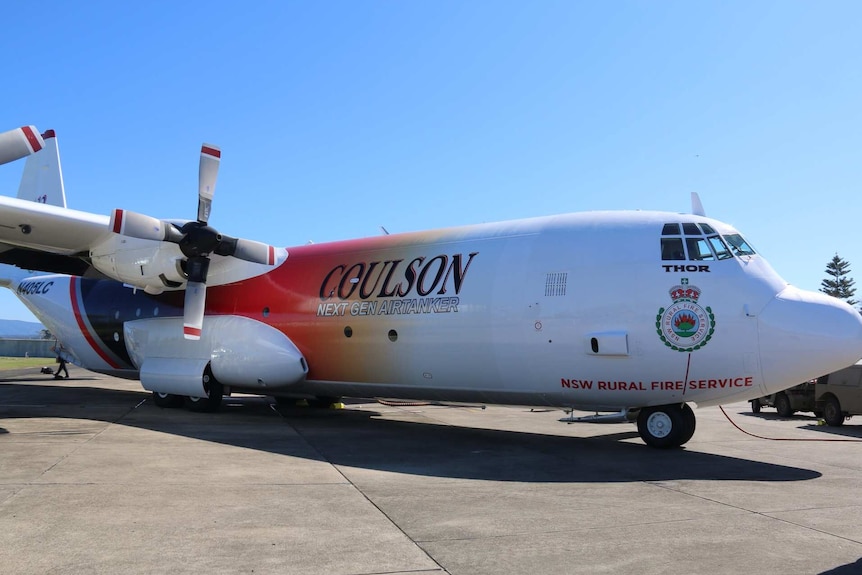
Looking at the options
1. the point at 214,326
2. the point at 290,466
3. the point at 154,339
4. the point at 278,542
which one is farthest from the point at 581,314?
the point at 154,339

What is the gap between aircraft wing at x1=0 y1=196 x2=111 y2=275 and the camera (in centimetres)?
1293

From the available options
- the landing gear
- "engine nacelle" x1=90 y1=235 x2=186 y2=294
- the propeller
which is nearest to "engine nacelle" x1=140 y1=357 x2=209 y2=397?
the propeller

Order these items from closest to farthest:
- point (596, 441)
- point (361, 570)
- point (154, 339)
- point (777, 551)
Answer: point (361, 570) → point (777, 551) → point (596, 441) → point (154, 339)

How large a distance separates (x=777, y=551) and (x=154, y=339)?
15.1 meters

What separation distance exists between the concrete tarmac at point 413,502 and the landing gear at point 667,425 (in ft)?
0.95

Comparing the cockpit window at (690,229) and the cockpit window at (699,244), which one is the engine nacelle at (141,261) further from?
the cockpit window at (690,229)

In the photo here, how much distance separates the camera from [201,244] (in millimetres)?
13773

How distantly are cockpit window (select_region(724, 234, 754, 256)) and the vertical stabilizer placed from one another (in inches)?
749

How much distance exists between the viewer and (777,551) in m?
5.14

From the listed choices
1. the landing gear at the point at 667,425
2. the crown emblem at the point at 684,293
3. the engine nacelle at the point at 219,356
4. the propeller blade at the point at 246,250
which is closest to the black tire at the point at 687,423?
the landing gear at the point at 667,425

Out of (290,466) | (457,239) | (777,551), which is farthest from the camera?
(457,239)

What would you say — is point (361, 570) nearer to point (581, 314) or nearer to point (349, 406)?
point (581, 314)

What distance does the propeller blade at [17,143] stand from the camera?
1085cm

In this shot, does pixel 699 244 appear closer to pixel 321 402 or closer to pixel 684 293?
pixel 684 293
